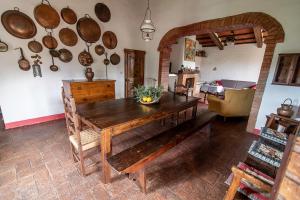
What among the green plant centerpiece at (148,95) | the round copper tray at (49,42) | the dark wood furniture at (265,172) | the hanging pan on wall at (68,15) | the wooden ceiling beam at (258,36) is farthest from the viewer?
the wooden ceiling beam at (258,36)

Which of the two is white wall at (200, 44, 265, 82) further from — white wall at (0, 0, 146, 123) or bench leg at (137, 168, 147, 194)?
bench leg at (137, 168, 147, 194)

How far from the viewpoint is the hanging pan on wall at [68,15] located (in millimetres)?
3102

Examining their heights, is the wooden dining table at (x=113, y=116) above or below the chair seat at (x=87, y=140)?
above

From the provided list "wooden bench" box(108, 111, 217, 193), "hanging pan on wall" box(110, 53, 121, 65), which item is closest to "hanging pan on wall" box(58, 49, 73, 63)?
"hanging pan on wall" box(110, 53, 121, 65)

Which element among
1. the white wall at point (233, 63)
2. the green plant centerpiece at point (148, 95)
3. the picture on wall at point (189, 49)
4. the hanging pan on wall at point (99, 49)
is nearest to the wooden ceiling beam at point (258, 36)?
the white wall at point (233, 63)

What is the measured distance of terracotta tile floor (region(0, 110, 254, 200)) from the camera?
1521mm

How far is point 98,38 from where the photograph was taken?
3.72 m

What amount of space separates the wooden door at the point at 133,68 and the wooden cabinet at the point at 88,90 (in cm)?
107

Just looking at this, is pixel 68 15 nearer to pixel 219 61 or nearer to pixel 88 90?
pixel 88 90

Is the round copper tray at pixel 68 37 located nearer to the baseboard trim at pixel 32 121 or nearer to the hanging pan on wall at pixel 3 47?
the hanging pan on wall at pixel 3 47

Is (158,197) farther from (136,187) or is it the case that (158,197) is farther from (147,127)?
(147,127)

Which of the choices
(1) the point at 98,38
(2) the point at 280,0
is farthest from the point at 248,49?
(1) the point at 98,38

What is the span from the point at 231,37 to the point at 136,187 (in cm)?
630

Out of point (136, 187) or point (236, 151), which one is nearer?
point (136, 187)
